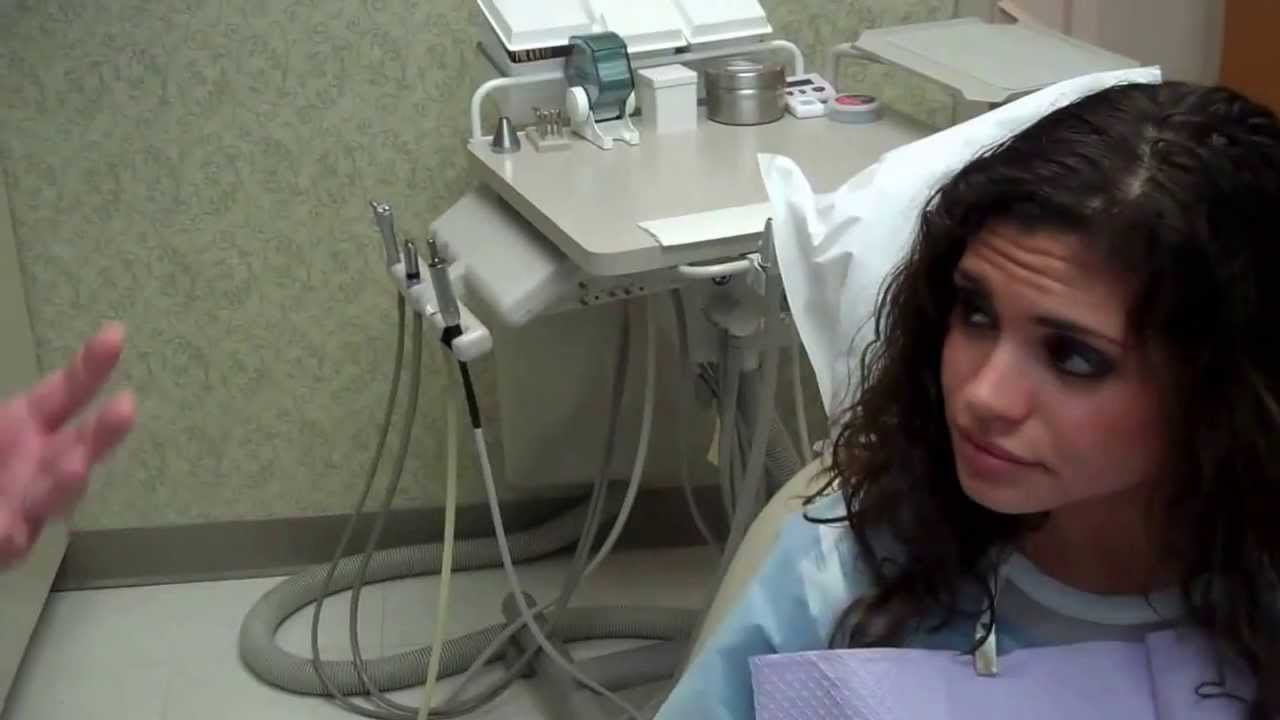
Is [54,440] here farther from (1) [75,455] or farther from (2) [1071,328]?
(2) [1071,328]

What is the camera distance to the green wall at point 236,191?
1.91 metres

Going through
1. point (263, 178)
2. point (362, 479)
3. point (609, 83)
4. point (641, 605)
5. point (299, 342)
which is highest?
point (609, 83)

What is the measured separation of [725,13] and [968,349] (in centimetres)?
98

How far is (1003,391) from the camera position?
840 millimetres

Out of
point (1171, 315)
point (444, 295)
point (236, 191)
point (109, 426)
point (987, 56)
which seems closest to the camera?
point (109, 426)

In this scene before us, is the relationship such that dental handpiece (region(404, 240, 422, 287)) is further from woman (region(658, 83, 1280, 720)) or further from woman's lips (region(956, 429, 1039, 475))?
woman's lips (region(956, 429, 1039, 475))

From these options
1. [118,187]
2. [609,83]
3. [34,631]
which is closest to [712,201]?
[609,83]

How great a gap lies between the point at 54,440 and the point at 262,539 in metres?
1.58

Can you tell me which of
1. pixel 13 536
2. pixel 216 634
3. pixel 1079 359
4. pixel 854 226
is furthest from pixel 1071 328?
pixel 216 634

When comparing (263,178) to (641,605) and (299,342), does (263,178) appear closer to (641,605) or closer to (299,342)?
(299,342)

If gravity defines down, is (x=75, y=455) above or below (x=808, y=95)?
above

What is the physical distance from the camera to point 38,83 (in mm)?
1892

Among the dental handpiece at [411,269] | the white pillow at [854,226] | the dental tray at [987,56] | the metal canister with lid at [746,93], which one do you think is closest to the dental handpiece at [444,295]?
the dental handpiece at [411,269]

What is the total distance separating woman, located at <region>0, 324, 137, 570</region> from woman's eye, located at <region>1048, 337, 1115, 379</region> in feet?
1.69
